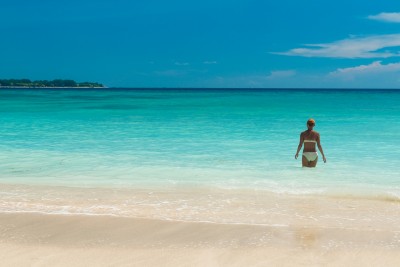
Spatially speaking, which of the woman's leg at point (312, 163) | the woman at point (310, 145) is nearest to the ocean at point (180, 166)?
the woman's leg at point (312, 163)

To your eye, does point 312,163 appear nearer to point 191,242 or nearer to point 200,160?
point 200,160

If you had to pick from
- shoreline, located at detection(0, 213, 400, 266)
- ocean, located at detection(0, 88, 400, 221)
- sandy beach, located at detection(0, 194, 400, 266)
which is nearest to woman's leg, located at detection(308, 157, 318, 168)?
ocean, located at detection(0, 88, 400, 221)

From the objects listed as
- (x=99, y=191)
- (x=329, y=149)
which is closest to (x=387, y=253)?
(x=99, y=191)

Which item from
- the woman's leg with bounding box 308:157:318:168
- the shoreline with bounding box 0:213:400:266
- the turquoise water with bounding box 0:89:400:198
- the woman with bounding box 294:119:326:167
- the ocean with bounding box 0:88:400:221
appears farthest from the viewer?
the woman's leg with bounding box 308:157:318:168

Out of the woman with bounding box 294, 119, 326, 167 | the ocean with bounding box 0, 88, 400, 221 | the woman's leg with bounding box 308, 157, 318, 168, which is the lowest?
the ocean with bounding box 0, 88, 400, 221

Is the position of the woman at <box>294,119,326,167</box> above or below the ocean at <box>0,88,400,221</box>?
above

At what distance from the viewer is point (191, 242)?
5.52 meters

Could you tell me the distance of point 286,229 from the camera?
5984mm

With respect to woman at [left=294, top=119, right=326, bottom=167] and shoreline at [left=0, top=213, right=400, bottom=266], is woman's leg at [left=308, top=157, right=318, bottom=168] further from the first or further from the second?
shoreline at [left=0, top=213, right=400, bottom=266]

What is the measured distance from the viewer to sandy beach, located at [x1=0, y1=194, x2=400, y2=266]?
493 centimetres

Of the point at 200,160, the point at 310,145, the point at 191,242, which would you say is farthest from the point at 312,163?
the point at 191,242

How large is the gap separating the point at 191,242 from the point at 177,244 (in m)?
0.18

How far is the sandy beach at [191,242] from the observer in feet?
16.2

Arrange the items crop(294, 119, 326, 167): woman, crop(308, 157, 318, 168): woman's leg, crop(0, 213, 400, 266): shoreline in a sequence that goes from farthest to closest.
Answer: crop(308, 157, 318, 168): woman's leg
crop(294, 119, 326, 167): woman
crop(0, 213, 400, 266): shoreline
